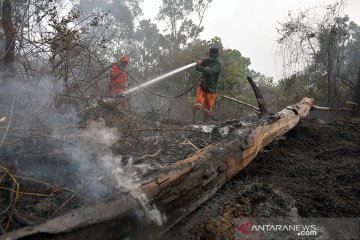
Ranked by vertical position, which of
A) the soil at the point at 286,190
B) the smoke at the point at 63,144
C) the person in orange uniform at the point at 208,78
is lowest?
the soil at the point at 286,190

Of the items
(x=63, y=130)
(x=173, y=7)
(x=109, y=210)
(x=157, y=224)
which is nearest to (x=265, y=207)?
(x=157, y=224)

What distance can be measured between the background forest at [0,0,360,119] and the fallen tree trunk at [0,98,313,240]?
140 centimetres

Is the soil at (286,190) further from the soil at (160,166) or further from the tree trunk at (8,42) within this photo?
the tree trunk at (8,42)

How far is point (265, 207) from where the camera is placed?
126 inches

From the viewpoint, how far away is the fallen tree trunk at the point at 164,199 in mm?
2129

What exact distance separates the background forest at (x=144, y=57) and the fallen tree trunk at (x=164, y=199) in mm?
1395

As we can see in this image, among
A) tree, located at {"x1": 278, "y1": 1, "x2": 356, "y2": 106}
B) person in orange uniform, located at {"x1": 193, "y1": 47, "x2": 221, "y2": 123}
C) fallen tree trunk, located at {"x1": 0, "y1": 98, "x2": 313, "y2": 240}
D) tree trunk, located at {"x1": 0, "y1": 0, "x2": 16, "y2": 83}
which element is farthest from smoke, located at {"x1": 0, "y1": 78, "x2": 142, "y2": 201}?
tree, located at {"x1": 278, "y1": 1, "x2": 356, "y2": 106}

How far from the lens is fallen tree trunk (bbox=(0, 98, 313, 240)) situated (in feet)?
6.98

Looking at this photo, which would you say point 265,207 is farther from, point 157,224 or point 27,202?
point 27,202

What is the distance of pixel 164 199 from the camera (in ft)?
9.02

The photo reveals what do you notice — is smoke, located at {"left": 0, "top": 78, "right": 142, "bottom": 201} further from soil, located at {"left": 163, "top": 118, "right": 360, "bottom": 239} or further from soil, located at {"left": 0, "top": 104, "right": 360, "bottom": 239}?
soil, located at {"left": 163, "top": 118, "right": 360, "bottom": 239}

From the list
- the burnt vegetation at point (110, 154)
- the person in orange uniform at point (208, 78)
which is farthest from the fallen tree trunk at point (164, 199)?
the person in orange uniform at point (208, 78)

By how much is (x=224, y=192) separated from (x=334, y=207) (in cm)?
114

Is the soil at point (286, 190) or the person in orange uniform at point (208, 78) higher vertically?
the person in orange uniform at point (208, 78)
